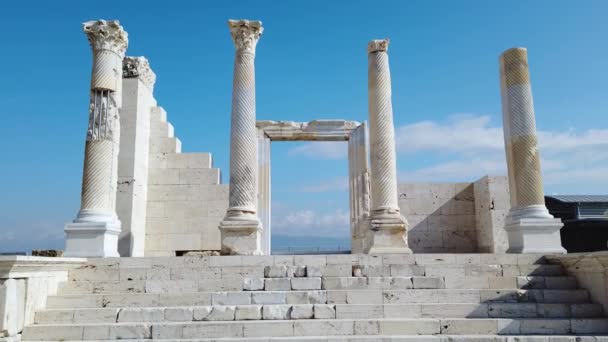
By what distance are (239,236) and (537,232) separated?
8440mm

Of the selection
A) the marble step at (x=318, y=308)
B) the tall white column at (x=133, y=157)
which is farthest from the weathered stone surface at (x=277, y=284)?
the tall white column at (x=133, y=157)

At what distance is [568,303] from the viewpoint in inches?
387

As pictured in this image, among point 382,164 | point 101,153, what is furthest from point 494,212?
point 101,153

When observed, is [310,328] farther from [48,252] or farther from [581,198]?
[581,198]

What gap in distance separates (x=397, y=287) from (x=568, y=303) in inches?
137

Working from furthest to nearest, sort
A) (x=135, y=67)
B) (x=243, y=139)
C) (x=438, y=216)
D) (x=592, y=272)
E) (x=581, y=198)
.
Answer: (x=581, y=198), (x=438, y=216), (x=135, y=67), (x=243, y=139), (x=592, y=272)

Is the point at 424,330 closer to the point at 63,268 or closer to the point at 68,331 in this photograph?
the point at 68,331

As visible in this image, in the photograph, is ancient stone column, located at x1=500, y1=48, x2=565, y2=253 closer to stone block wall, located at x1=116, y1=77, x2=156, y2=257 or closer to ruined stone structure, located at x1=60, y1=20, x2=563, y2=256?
ruined stone structure, located at x1=60, y1=20, x2=563, y2=256

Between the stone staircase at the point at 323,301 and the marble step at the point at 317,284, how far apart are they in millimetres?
22

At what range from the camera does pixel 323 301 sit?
9898 millimetres

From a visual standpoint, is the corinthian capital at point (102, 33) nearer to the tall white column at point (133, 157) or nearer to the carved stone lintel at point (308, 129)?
the tall white column at point (133, 157)

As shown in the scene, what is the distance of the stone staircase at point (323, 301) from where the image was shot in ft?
29.2

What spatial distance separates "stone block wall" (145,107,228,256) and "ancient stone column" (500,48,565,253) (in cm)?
1002

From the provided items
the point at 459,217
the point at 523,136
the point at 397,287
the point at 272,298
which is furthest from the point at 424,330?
the point at 459,217
